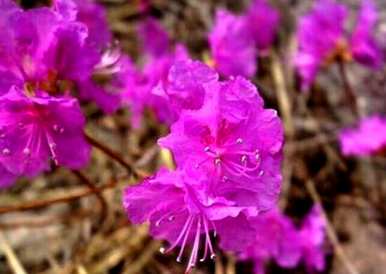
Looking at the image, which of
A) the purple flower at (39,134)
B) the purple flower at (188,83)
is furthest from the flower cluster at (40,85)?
the purple flower at (188,83)

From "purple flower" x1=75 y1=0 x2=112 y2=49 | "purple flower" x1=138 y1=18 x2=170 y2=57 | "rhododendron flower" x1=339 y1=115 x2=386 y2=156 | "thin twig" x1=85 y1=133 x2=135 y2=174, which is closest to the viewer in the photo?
"thin twig" x1=85 y1=133 x2=135 y2=174

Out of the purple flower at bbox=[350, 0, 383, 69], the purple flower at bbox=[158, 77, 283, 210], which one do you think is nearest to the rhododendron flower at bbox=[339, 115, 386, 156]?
the purple flower at bbox=[350, 0, 383, 69]

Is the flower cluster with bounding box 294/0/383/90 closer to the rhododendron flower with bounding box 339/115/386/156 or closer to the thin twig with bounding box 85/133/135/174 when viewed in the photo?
the rhododendron flower with bounding box 339/115/386/156

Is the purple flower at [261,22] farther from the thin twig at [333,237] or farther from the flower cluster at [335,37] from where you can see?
the thin twig at [333,237]

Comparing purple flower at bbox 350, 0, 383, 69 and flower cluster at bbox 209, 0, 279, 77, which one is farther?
purple flower at bbox 350, 0, 383, 69

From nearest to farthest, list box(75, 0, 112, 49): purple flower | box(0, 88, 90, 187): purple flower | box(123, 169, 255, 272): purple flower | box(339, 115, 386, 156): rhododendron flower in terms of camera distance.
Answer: box(123, 169, 255, 272): purple flower
box(0, 88, 90, 187): purple flower
box(75, 0, 112, 49): purple flower
box(339, 115, 386, 156): rhododendron flower

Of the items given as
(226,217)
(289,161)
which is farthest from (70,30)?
(289,161)

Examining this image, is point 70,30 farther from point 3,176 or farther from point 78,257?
point 78,257

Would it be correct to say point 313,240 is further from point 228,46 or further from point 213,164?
point 213,164
